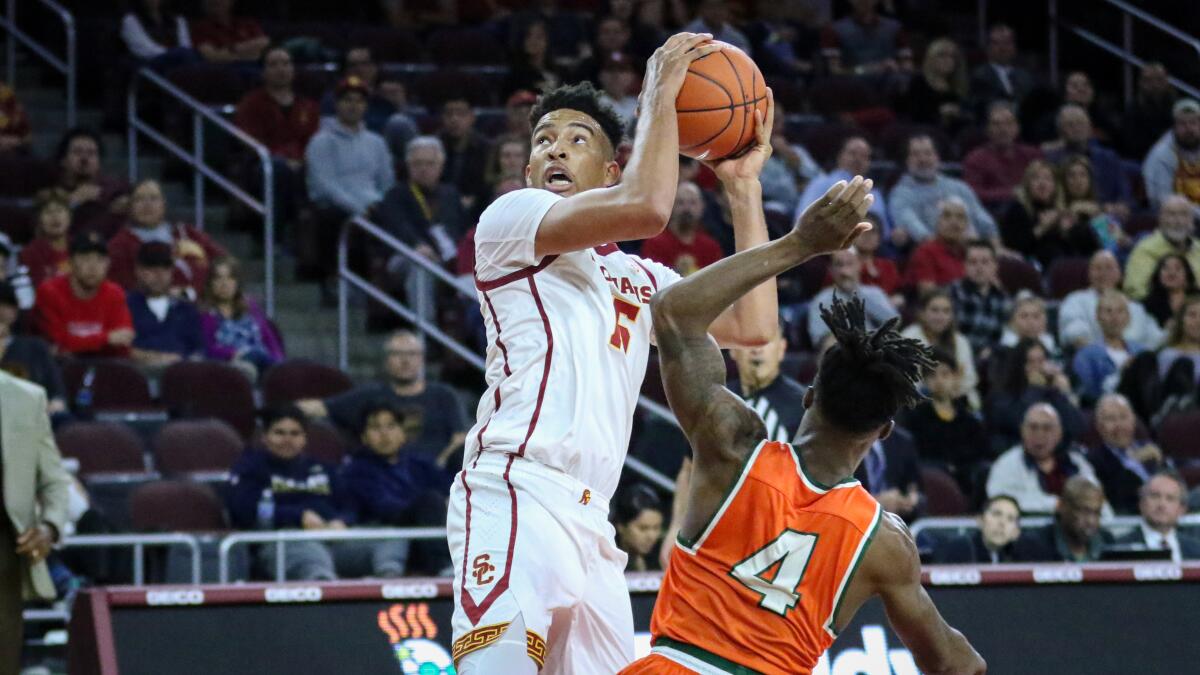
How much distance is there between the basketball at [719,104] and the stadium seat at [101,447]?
590 cm

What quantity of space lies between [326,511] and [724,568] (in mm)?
5718

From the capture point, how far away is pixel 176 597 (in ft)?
23.9

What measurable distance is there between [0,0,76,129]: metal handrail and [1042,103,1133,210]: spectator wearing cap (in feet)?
25.1

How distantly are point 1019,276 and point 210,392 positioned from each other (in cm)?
604

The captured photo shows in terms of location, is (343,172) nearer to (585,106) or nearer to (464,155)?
(464,155)

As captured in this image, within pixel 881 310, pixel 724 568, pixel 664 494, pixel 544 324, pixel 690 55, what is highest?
pixel 690 55

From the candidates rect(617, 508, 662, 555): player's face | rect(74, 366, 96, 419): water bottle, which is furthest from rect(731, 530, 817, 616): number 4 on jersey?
rect(74, 366, 96, 419): water bottle

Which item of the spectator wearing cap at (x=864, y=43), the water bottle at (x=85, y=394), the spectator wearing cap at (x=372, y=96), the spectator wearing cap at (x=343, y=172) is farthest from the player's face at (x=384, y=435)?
the spectator wearing cap at (x=864, y=43)

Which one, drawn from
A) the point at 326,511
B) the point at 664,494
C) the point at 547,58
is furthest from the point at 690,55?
the point at 547,58

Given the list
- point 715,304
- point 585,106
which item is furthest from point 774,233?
point 715,304

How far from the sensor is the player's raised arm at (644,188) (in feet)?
14.9

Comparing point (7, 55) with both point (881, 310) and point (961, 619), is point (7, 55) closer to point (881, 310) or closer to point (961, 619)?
point (881, 310)

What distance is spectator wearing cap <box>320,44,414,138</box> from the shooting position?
13.9m

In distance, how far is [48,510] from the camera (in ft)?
27.8
